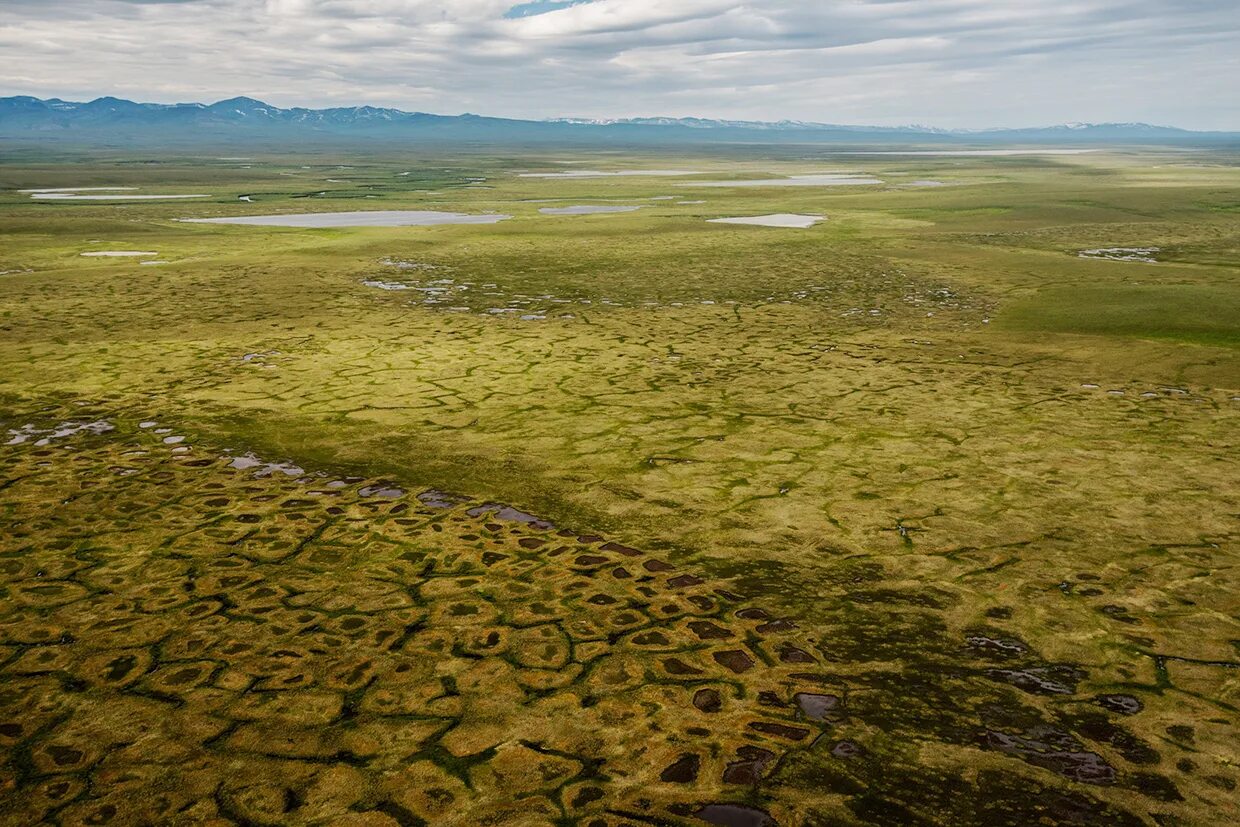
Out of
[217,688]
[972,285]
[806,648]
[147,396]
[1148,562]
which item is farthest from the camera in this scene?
[972,285]

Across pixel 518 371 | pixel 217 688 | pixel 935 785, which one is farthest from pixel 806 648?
pixel 518 371

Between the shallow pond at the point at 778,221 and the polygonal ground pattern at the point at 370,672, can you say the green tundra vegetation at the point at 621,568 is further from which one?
the shallow pond at the point at 778,221

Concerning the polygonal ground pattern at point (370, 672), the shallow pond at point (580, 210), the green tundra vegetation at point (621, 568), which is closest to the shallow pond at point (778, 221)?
the shallow pond at point (580, 210)

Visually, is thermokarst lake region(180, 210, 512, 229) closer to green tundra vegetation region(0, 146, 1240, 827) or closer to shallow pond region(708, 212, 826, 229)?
shallow pond region(708, 212, 826, 229)

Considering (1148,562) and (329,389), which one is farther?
(329,389)

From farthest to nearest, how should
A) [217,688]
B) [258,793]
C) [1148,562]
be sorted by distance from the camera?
[1148,562]
[217,688]
[258,793]

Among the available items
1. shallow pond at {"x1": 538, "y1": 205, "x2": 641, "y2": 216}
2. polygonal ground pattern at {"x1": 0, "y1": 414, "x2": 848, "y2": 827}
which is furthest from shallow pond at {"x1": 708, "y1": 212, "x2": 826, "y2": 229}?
polygonal ground pattern at {"x1": 0, "y1": 414, "x2": 848, "y2": 827}

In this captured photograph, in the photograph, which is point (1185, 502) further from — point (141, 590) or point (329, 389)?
point (329, 389)

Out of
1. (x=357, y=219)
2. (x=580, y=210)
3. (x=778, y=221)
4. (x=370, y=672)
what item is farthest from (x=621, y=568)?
(x=580, y=210)

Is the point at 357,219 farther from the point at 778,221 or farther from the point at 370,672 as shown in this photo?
the point at 370,672
